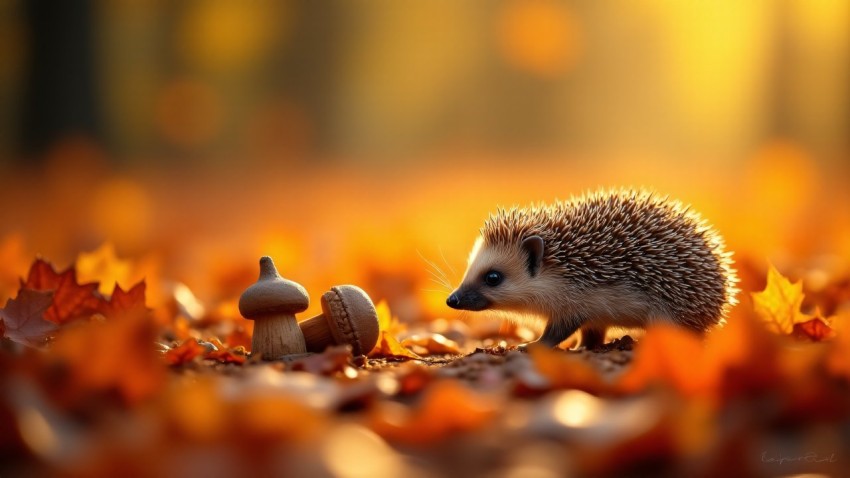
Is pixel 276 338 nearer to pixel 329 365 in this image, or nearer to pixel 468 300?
pixel 329 365

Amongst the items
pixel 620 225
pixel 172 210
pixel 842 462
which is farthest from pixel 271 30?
pixel 842 462

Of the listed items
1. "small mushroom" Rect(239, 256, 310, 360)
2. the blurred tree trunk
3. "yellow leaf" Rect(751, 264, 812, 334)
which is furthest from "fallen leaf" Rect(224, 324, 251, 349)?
the blurred tree trunk

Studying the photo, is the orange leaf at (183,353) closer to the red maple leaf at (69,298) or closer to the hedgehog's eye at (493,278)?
the red maple leaf at (69,298)

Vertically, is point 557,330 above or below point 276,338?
above

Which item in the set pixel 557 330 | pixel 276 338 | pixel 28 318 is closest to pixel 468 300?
pixel 557 330

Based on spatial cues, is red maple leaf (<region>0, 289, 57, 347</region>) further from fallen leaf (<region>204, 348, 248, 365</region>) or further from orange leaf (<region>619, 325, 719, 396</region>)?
orange leaf (<region>619, 325, 719, 396</region>)

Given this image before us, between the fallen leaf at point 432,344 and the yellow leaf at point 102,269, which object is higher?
the yellow leaf at point 102,269

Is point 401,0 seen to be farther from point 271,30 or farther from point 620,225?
point 620,225

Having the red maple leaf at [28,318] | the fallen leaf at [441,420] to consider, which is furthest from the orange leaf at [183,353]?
the fallen leaf at [441,420]
